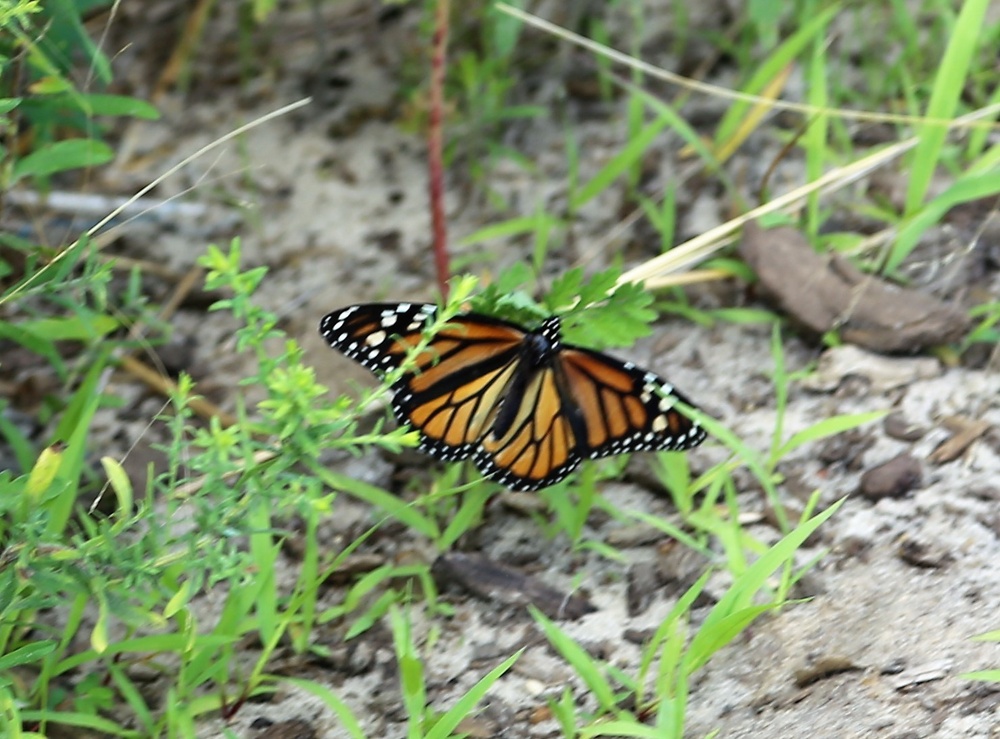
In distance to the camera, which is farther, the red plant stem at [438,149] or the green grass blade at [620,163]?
the green grass blade at [620,163]

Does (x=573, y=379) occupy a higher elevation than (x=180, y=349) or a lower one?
higher

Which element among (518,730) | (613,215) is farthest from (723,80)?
(518,730)

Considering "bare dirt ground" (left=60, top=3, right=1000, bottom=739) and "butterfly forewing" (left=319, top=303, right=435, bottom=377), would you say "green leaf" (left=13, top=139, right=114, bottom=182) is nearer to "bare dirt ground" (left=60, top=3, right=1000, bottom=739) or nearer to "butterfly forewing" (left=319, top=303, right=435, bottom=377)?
"bare dirt ground" (left=60, top=3, right=1000, bottom=739)

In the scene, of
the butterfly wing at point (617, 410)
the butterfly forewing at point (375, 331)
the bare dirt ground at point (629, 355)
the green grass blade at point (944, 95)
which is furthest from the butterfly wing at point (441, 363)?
the green grass blade at point (944, 95)

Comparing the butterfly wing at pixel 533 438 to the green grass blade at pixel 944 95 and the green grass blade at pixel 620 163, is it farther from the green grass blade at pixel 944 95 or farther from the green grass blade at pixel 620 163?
the green grass blade at pixel 944 95

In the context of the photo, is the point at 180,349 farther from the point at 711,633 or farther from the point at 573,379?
the point at 711,633

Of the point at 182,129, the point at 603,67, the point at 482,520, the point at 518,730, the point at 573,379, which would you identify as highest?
the point at 603,67

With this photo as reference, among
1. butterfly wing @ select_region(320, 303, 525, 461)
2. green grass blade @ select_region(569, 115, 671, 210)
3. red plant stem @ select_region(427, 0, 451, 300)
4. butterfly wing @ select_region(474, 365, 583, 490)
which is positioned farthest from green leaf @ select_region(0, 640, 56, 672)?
green grass blade @ select_region(569, 115, 671, 210)
